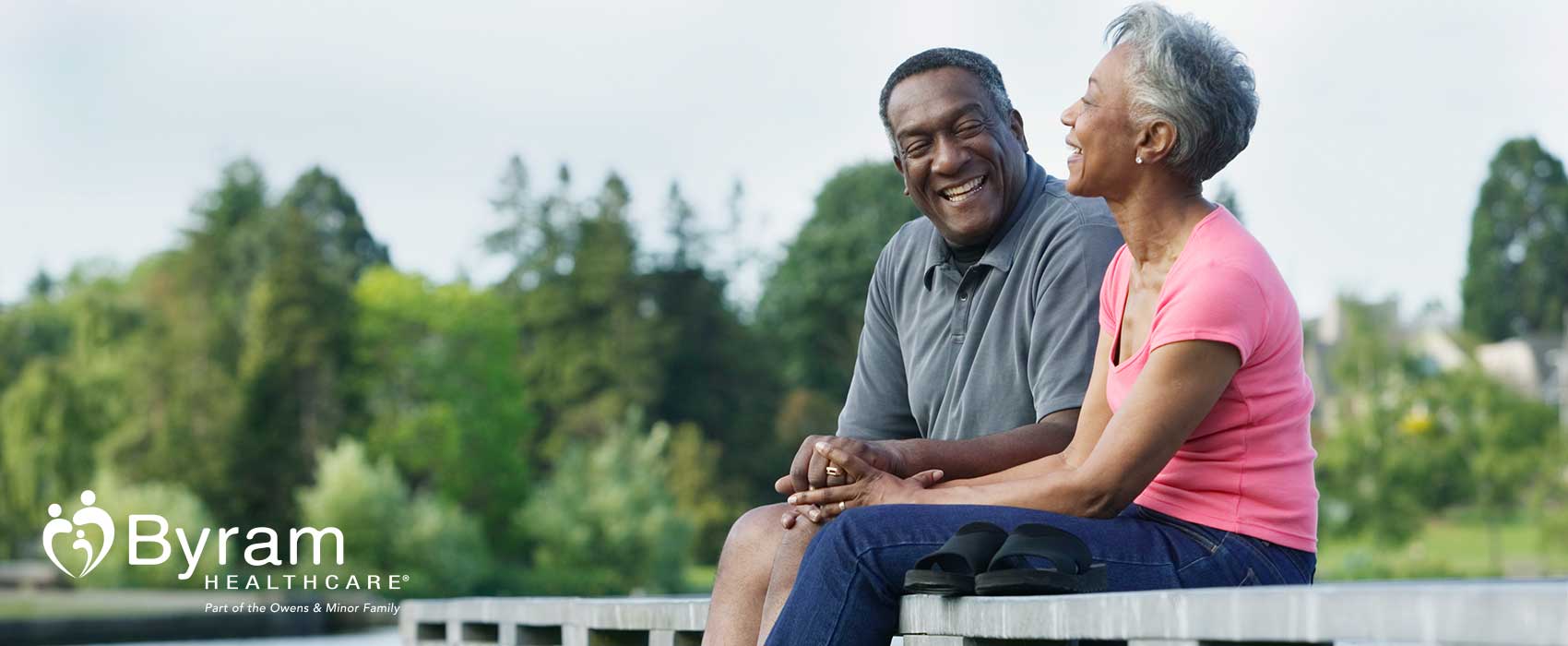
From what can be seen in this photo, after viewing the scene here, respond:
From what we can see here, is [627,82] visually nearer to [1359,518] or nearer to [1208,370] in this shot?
[1359,518]

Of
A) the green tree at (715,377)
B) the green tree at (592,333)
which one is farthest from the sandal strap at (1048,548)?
the green tree at (715,377)

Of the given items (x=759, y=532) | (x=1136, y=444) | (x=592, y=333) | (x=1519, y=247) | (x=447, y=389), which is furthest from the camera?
(x=1519, y=247)

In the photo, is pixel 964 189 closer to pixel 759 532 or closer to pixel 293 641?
pixel 759 532

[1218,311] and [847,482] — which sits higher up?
[1218,311]

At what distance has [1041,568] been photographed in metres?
2.35

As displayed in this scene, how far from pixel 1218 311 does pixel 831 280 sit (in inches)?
1725

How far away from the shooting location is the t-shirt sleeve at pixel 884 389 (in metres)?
3.68

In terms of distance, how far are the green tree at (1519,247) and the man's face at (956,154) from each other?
62.8 meters

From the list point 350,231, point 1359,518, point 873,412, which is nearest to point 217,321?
point 350,231

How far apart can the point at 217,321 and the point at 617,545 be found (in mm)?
11018

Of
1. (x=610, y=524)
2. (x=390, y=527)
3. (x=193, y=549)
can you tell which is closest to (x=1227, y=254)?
(x=193, y=549)

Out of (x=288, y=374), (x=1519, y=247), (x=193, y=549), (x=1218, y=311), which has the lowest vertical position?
(x=1218, y=311)

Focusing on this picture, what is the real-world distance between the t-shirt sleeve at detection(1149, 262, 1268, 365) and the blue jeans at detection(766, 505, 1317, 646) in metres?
0.24

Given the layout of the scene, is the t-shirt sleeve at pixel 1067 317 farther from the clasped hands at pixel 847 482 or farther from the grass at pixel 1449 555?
the grass at pixel 1449 555
